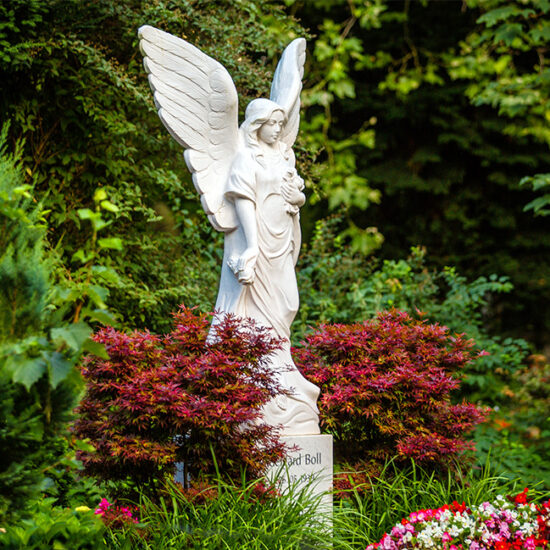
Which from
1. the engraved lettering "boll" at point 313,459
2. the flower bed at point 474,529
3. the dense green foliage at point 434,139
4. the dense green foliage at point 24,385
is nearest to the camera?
the dense green foliage at point 24,385

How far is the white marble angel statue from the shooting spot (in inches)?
196

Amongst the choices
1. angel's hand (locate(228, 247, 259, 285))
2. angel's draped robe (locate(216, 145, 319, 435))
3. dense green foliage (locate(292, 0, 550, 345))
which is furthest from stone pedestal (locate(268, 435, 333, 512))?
dense green foliage (locate(292, 0, 550, 345))

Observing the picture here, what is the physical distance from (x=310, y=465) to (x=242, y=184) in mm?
1887

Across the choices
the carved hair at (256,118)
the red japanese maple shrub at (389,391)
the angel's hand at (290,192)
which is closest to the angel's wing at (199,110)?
the carved hair at (256,118)

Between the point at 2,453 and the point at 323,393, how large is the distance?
290cm

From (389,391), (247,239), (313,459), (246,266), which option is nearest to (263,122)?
(247,239)

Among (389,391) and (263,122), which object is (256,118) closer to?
(263,122)

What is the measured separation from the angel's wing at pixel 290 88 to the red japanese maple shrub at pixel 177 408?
5.80 feet

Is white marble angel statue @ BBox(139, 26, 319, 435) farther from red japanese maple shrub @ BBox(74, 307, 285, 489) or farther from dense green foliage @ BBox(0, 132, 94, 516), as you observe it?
dense green foliage @ BBox(0, 132, 94, 516)

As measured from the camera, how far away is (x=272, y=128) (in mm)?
5246

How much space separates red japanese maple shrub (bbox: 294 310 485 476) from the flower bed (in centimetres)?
102

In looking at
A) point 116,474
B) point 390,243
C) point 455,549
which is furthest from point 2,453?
point 390,243

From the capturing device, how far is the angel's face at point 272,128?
523 cm

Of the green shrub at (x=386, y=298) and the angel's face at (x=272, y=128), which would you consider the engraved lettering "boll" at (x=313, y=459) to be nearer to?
the angel's face at (x=272, y=128)
